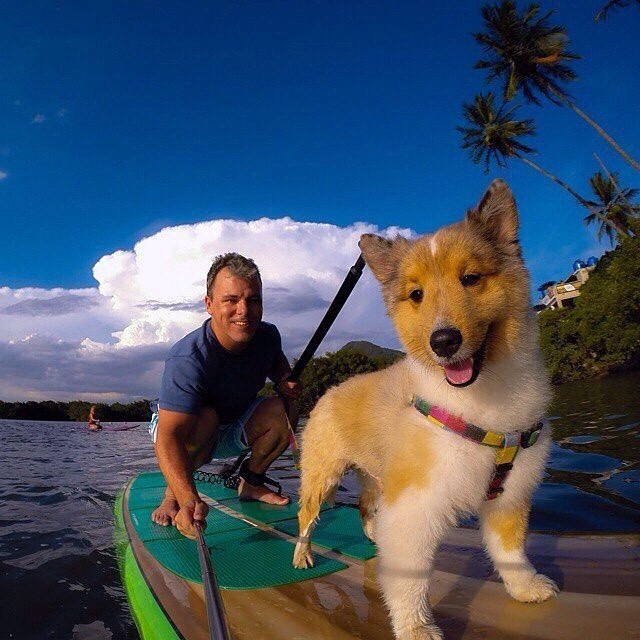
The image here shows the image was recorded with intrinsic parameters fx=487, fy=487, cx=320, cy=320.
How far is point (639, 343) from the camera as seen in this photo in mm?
36625

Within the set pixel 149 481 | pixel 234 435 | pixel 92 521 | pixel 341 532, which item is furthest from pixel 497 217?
pixel 149 481

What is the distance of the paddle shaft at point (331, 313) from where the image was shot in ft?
15.0

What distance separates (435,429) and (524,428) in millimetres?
552

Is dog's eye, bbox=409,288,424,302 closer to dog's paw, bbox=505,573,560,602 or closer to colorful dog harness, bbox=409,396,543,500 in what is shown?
colorful dog harness, bbox=409,396,543,500

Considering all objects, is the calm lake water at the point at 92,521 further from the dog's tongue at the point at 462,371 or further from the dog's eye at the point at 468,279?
the dog's eye at the point at 468,279

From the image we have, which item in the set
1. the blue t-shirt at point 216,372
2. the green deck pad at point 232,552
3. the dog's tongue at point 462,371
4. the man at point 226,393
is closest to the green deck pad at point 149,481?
the green deck pad at point 232,552

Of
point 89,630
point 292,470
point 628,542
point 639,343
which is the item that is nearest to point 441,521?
point 628,542

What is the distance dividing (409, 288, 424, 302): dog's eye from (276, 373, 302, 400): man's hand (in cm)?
345

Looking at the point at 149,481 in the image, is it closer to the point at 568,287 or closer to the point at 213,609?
the point at 213,609

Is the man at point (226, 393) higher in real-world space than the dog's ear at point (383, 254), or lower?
lower

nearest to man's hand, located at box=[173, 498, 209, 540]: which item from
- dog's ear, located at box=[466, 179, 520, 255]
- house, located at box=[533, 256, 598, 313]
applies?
dog's ear, located at box=[466, 179, 520, 255]

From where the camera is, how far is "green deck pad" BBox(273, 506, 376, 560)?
4.21 m

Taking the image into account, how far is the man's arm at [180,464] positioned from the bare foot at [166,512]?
30.8 inches

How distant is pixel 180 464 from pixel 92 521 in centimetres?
318
